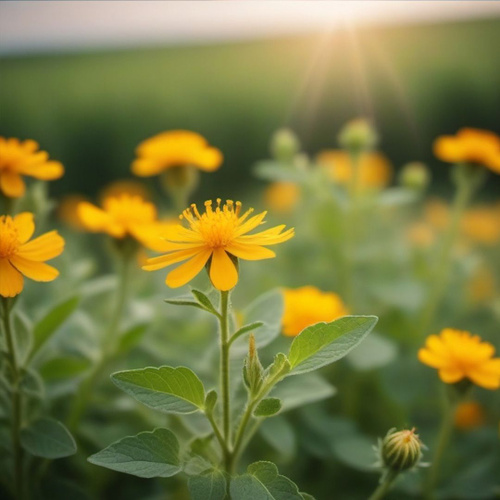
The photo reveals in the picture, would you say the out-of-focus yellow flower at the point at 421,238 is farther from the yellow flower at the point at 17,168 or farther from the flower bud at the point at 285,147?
the yellow flower at the point at 17,168

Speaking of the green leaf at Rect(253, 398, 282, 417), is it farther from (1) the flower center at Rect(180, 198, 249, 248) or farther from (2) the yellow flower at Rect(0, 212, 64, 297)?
(2) the yellow flower at Rect(0, 212, 64, 297)

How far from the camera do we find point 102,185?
11.0 feet

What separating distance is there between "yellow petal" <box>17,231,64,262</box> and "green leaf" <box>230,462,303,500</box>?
0.35 metres

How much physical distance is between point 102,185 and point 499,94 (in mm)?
2402

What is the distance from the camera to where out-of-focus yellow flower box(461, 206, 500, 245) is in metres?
2.23

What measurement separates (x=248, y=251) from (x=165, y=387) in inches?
7.1

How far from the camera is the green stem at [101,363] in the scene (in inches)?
38.8

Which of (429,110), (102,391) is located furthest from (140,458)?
(429,110)

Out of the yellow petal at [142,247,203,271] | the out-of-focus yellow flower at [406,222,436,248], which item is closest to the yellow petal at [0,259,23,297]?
the yellow petal at [142,247,203,271]

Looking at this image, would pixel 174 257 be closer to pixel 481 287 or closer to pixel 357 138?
pixel 357 138

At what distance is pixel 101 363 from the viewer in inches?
39.3

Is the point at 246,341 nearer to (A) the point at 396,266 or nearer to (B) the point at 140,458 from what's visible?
(B) the point at 140,458

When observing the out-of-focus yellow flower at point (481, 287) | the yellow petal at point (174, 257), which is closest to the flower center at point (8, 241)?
the yellow petal at point (174, 257)

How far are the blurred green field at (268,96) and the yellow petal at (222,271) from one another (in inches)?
102
